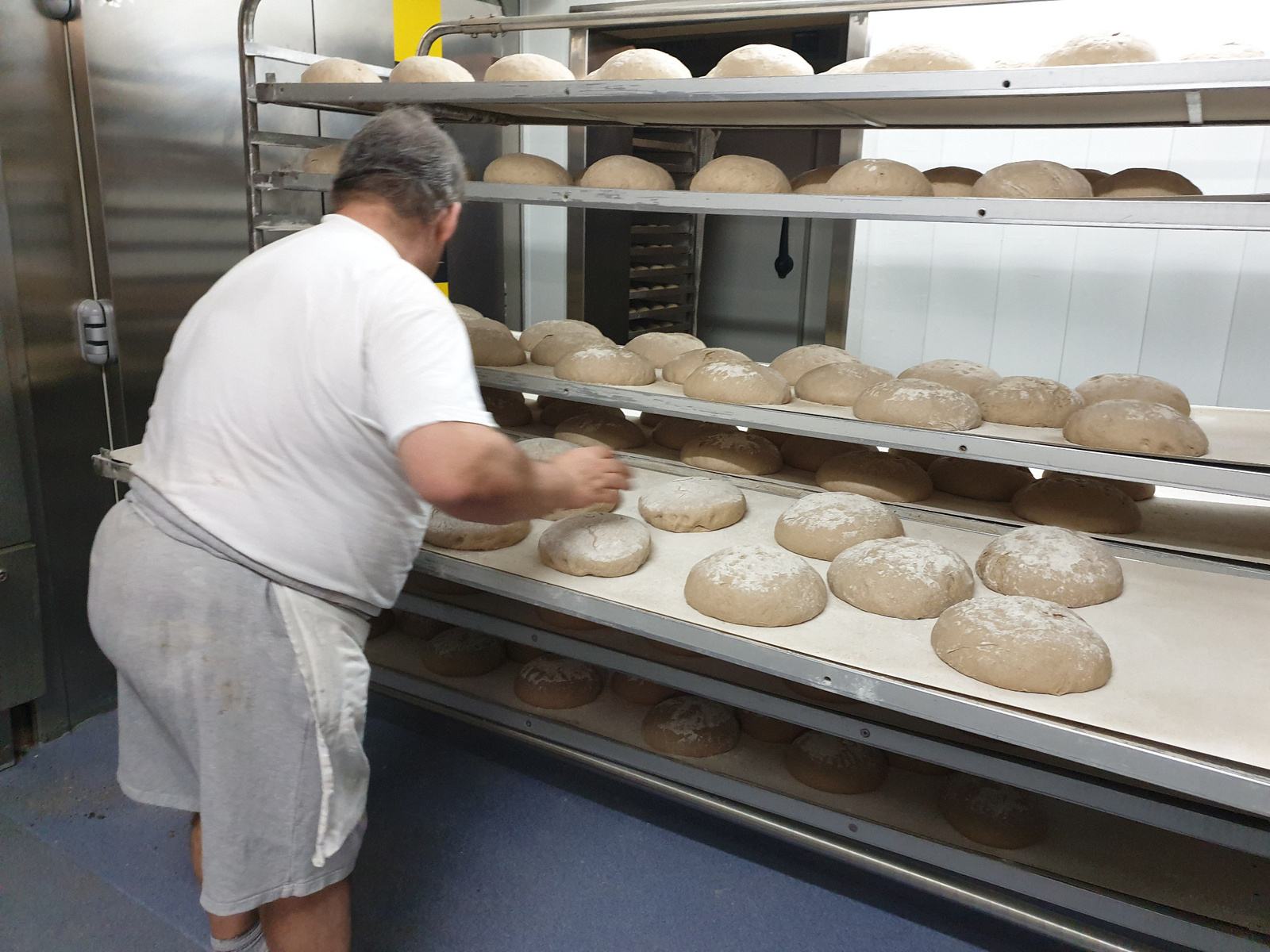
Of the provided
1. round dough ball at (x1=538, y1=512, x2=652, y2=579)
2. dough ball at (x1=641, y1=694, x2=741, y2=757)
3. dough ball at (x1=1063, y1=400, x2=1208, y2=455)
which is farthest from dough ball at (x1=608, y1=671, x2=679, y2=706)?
dough ball at (x1=1063, y1=400, x2=1208, y2=455)

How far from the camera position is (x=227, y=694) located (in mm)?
1475

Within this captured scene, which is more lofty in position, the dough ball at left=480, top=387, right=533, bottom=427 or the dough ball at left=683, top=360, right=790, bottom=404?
the dough ball at left=683, top=360, right=790, bottom=404

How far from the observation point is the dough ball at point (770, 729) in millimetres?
2295

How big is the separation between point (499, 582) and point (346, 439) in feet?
2.09

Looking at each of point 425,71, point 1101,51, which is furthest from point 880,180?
point 425,71

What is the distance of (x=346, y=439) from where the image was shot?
1.42 metres

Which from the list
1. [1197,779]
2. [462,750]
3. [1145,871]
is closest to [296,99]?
[462,750]

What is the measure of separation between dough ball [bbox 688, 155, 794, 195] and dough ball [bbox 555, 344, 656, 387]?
493 millimetres

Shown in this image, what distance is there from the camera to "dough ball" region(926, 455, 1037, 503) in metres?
2.39

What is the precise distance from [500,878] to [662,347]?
1647 mm

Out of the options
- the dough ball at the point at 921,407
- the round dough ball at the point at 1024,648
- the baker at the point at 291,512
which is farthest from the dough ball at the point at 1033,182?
the baker at the point at 291,512

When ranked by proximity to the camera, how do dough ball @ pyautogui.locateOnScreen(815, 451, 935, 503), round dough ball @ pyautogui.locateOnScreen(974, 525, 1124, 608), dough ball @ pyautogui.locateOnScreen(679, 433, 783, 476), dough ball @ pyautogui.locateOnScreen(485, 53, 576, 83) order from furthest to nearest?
dough ball @ pyautogui.locateOnScreen(679, 433, 783, 476)
dough ball @ pyautogui.locateOnScreen(815, 451, 935, 503)
dough ball @ pyautogui.locateOnScreen(485, 53, 576, 83)
round dough ball @ pyautogui.locateOnScreen(974, 525, 1124, 608)

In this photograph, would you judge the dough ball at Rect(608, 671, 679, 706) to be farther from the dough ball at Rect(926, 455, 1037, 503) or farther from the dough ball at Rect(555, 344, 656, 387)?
the dough ball at Rect(926, 455, 1037, 503)

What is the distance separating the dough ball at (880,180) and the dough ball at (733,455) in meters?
0.76
